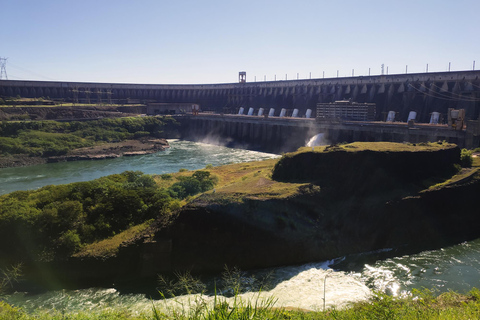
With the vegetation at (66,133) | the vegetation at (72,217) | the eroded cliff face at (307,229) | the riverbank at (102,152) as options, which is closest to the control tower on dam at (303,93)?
the vegetation at (66,133)

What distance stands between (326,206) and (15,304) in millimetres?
16571

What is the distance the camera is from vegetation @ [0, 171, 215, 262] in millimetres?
20281

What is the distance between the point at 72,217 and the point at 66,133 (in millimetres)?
53244

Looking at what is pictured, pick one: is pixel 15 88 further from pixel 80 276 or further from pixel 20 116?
pixel 80 276

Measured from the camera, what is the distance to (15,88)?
3851 inches

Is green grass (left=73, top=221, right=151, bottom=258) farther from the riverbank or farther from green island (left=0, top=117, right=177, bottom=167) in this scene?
green island (left=0, top=117, right=177, bottom=167)

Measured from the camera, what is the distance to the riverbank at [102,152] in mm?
53081

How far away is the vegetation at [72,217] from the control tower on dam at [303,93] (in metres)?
47.7

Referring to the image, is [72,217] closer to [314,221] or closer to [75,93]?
[314,221]

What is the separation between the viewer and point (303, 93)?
3253 inches

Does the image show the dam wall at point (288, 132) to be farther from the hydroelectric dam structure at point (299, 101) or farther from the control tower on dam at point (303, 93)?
the control tower on dam at point (303, 93)

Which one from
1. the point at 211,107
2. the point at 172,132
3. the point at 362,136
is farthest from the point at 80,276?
the point at 211,107

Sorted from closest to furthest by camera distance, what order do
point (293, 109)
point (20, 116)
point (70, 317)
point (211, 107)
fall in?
point (70, 317) < point (20, 116) < point (293, 109) < point (211, 107)

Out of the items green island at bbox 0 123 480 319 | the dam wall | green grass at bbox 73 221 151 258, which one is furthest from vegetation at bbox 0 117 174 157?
green grass at bbox 73 221 151 258
